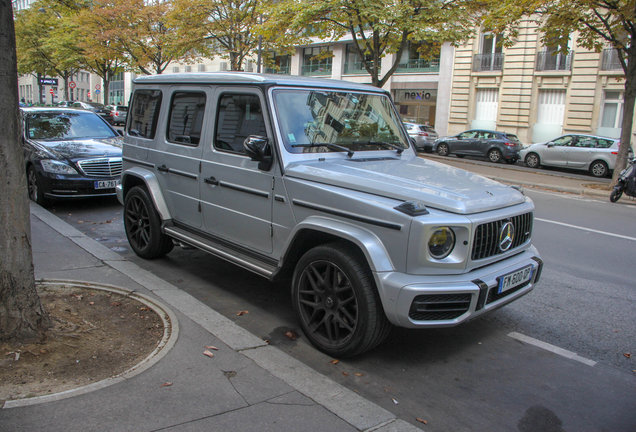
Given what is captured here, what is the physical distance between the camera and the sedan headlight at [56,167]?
8.80m

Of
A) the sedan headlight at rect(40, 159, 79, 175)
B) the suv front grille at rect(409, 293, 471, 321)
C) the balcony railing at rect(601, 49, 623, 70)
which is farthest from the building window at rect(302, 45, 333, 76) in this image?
the suv front grille at rect(409, 293, 471, 321)

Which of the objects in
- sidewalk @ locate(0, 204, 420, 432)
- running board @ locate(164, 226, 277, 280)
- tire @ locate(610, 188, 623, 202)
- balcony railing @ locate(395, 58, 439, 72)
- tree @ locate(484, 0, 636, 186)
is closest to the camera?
sidewalk @ locate(0, 204, 420, 432)

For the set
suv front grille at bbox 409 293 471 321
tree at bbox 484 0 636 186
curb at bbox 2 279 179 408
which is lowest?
curb at bbox 2 279 179 408

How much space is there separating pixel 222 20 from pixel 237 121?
25.0 meters

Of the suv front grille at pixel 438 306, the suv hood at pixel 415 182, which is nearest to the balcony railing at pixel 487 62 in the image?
the suv hood at pixel 415 182

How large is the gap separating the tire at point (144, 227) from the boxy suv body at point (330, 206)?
2 cm

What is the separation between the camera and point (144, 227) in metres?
5.97

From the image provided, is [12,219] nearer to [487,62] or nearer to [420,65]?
[487,62]

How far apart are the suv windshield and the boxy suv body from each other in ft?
0.04

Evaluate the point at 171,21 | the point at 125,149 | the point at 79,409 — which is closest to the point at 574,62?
the point at 171,21

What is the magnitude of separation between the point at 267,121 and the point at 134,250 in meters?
2.78

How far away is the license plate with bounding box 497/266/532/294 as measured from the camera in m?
3.68

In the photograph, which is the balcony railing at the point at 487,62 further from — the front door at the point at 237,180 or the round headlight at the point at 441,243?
the round headlight at the point at 441,243

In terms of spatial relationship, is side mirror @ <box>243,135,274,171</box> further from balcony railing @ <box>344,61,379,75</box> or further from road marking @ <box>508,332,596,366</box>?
balcony railing @ <box>344,61,379,75</box>
